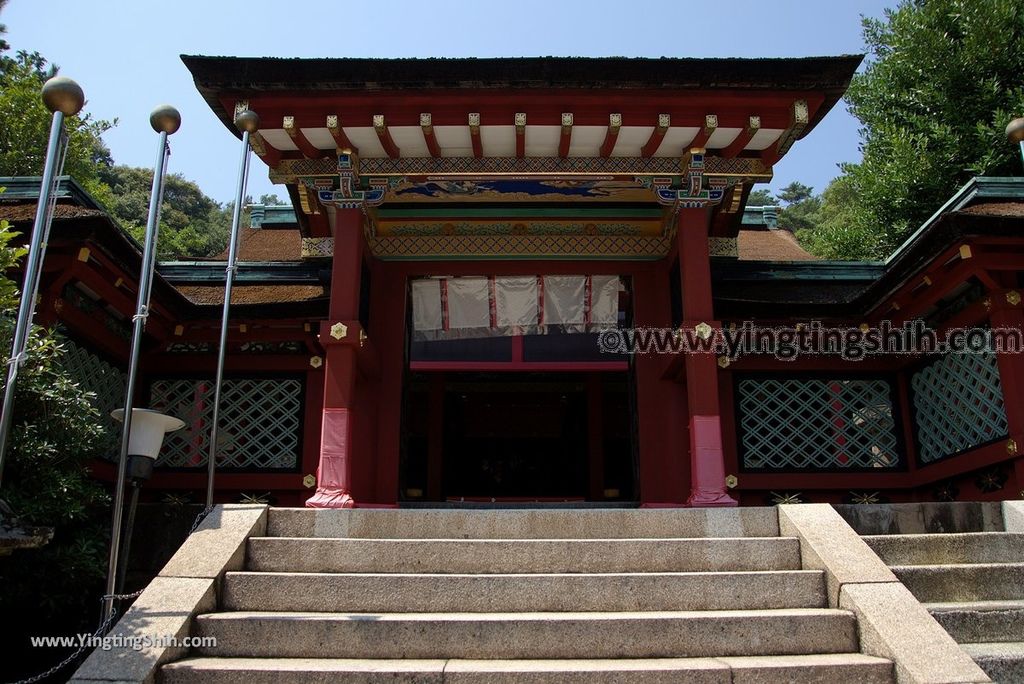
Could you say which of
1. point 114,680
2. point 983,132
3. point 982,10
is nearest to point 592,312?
point 114,680

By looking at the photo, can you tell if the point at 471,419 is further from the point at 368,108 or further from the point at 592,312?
the point at 368,108

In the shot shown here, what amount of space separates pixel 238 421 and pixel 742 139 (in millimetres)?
6355

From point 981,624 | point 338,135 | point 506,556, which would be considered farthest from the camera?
point 338,135

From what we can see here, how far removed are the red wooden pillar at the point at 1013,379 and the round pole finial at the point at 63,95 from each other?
24.8ft

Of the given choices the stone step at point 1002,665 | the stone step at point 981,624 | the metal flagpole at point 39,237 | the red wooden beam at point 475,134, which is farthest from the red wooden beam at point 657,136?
the stone step at point 1002,665

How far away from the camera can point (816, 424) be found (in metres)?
8.87

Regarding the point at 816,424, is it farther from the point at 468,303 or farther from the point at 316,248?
the point at 316,248

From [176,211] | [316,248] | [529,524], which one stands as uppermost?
[176,211]

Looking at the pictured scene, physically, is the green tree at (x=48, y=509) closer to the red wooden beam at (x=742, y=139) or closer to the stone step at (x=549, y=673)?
the stone step at (x=549, y=673)

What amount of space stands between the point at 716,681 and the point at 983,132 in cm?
1376

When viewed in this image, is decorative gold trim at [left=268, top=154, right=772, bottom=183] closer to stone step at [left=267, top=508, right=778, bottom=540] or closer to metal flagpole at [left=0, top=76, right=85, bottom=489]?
metal flagpole at [left=0, top=76, right=85, bottom=489]

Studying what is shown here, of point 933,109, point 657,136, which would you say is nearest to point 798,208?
point 933,109

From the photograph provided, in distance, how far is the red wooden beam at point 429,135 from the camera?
736cm

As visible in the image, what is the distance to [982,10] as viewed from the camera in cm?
1416
